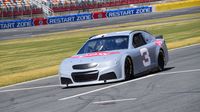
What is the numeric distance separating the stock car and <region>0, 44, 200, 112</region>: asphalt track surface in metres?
0.24

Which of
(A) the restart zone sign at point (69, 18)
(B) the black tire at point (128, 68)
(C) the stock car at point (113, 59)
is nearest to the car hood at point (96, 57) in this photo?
(C) the stock car at point (113, 59)

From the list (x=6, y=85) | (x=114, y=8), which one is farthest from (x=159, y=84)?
(x=114, y=8)

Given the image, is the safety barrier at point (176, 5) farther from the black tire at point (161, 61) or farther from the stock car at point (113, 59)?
the black tire at point (161, 61)

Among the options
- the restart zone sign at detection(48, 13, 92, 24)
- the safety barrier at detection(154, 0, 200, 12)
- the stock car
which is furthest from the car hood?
the safety barrier at detection(154, 0, 200, 12)

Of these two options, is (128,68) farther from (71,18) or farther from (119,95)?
(71,18)

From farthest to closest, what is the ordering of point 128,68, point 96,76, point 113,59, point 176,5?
point 176,5 < point 128,68 < point 113,59 < point 96,76

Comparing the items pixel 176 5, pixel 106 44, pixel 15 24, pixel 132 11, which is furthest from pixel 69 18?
pixel 106 44

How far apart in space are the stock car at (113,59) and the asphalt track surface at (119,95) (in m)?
0.24

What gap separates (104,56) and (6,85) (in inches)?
153

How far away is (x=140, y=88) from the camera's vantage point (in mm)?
11844

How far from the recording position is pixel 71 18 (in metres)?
70.6

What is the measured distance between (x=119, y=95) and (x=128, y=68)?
2582 millimetres

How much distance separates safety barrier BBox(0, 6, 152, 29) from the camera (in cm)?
6481

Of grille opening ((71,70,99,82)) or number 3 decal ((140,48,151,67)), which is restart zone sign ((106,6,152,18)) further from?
grille opening ((71,70,99,82))
